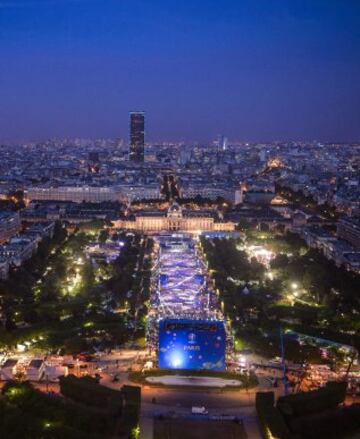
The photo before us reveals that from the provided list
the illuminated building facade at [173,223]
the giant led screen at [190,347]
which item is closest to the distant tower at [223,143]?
the illuminated building facade at [173,223]

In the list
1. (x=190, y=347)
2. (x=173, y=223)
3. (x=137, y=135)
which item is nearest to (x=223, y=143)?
(x=137, y=135)

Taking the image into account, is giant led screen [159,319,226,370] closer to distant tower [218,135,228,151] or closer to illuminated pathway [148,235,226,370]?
illuminated pathway [148,235,226,370]

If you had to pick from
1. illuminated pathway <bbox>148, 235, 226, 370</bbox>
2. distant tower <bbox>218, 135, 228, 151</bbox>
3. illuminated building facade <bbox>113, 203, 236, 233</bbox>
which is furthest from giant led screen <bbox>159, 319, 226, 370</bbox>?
distant tower <bbox>218, 135, 228, 151</bbox>

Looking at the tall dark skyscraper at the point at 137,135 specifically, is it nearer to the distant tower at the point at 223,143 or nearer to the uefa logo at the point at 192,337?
the distant tower at the point at 223,143

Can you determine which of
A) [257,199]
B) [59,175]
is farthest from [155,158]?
[257,199]

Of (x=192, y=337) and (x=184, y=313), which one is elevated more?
(x=192, y=337)

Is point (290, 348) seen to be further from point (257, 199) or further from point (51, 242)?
point (257, 199)

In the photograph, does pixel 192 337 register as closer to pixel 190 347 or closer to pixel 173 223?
pixel 190 347
